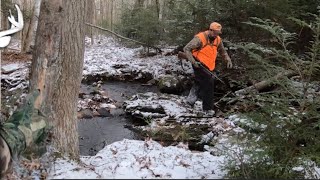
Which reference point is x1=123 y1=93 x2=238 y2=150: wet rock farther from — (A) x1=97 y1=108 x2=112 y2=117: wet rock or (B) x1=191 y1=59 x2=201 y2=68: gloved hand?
(B) x1=191 y1=59 x2=201 y2=68: gloved hand

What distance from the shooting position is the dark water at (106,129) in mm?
7745

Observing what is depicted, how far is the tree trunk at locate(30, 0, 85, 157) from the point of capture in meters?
4.79

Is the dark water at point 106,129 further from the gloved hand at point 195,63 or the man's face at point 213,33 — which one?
the man's face at point 213,33

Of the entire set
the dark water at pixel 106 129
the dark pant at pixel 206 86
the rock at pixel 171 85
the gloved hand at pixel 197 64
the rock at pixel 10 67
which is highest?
the gloved hand at pixel 197 64

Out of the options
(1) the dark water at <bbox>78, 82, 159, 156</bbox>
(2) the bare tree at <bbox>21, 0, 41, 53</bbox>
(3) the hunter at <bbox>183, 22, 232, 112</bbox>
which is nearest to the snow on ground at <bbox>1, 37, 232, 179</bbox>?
(3) the hunter at <bbox>183, 22, 232, 112</bbox>

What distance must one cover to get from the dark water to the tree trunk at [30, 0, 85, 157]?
2.17 metres

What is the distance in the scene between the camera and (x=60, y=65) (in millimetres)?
4969

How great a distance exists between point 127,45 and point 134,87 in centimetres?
671

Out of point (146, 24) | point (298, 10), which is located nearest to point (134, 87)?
point (146, 24)

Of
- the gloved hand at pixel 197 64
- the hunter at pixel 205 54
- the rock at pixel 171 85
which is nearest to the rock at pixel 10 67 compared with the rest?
the rock at pixel 171 85

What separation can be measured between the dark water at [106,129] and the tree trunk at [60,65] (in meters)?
2.17

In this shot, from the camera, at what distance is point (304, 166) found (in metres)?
3.86

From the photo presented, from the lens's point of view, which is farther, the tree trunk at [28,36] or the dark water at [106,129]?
the tree trunk at [28,36]

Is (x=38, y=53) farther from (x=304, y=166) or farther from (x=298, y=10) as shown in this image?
(x=298, y=10)
